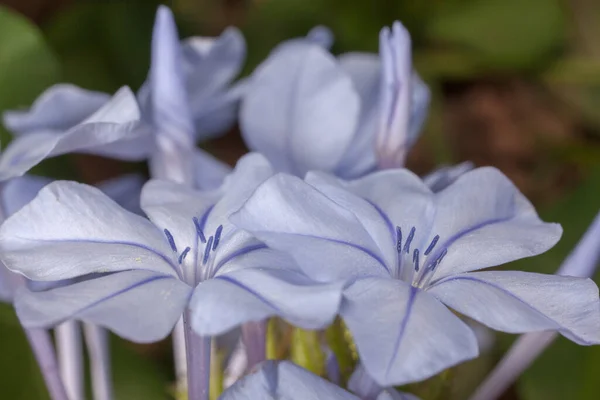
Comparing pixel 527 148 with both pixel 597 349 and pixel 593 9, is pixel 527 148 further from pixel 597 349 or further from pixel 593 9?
pixel 597 349

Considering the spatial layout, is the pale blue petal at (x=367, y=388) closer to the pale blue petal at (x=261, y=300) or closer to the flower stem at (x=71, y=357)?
the pale blue petal at (x=261, y=300)

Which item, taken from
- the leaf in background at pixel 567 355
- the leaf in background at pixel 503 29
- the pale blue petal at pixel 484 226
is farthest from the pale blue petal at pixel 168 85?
the leaf in background at pixel 503 29

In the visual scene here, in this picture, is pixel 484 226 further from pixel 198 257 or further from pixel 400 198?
pixel 198 257

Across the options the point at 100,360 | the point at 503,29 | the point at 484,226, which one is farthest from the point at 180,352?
the point at 503,29

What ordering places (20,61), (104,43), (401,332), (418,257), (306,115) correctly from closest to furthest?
(401,332)
(418,257)
(306,115)
(20,61)
(104,43)

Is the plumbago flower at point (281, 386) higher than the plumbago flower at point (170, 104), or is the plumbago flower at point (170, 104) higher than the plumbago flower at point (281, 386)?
the plumbago flower at point (170, 104)

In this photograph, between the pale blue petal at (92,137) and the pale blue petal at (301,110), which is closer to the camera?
the pale blue petal at (92,137)
